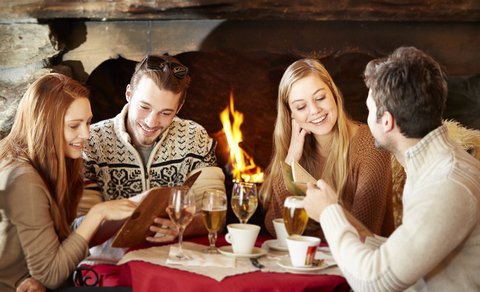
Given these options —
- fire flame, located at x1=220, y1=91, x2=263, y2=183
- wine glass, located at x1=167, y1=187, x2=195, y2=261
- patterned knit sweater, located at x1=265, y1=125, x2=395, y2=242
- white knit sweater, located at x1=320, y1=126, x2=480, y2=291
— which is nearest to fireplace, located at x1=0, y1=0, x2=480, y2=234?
fire flame, located at x1=220, y1=91, x2=263, y2=183

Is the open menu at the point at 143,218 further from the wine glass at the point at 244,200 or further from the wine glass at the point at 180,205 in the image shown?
the wine glass at the point at 244,200

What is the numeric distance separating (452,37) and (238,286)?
7.75 feet

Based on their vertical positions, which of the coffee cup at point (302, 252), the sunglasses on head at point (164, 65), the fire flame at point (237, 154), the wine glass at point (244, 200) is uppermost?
the sunglasses on head at point (164, 65)

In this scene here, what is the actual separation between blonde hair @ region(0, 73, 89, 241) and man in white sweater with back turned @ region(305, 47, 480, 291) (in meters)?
0.81

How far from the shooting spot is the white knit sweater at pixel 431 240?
92cm

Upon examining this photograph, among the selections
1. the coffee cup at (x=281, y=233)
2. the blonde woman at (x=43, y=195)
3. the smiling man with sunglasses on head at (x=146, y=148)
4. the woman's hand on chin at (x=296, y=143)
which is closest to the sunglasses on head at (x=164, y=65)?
the smiling man with sunglasses on head at (x=146, y=148)

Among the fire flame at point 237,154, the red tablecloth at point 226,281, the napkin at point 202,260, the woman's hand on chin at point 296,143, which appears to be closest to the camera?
the red tablecloth at point 226,281

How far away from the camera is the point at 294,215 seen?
123 cm

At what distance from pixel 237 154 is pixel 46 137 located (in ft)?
5.98

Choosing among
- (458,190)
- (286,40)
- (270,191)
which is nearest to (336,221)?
(458,190)

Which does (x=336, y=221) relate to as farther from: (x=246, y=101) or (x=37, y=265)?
(x=246, y=101)

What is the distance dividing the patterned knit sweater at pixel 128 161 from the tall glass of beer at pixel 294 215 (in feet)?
3.05

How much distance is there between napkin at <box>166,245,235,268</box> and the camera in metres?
1.14

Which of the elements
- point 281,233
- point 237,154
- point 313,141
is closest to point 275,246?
point 281,233
